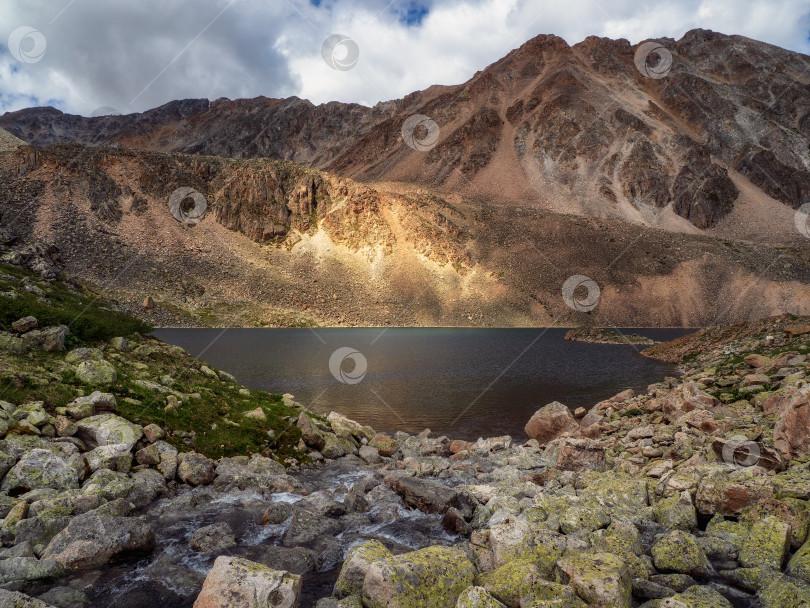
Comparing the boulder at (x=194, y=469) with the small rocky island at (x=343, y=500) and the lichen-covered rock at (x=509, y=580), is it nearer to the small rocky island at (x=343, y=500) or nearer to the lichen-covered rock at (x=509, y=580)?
the small rocky island at (x=343, y=500)

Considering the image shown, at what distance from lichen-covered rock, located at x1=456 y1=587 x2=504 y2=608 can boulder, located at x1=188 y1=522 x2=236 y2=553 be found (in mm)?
6212

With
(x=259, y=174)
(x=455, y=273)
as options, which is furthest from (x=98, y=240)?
(x=455, y=273)

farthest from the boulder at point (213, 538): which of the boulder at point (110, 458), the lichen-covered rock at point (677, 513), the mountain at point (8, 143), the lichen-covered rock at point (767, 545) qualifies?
the mountain at point (8, 143)

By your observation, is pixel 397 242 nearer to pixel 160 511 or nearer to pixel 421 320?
pixel 421 320

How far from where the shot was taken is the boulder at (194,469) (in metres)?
14.4

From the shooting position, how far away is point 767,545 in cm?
862

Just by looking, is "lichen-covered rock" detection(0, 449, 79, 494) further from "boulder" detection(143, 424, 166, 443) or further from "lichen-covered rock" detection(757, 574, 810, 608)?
"lichen-covered rock" detection(757, 574, 810, 608)

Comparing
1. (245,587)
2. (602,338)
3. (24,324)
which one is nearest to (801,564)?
(245,587)

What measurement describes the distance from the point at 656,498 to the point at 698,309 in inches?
6069

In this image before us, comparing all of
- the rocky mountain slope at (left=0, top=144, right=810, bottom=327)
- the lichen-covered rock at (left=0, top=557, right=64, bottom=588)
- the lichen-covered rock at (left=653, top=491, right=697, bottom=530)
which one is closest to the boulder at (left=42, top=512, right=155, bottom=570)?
the lichen-covered rock at (left=0, top=557, right=64, bottom=588)

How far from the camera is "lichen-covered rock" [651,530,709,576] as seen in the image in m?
8.42

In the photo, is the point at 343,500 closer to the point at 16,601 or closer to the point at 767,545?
the point at 16,601

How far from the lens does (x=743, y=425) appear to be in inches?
612

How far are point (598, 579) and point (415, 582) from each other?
2.93 meters
